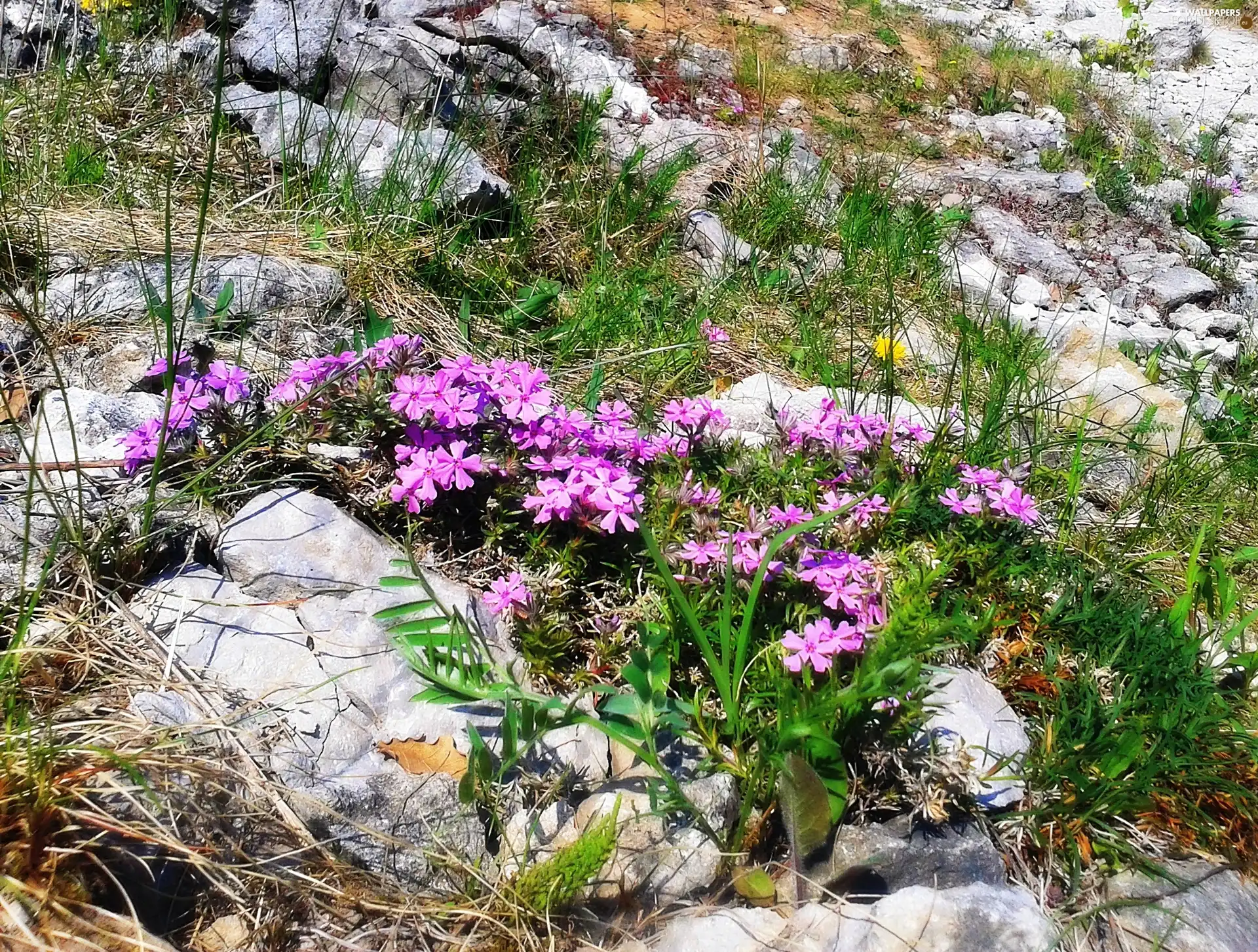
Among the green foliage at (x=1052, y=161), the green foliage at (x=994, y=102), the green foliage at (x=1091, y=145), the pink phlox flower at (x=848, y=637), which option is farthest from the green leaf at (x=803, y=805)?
the green foliage at (x=994, y=102)

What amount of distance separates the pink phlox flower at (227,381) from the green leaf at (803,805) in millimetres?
1622

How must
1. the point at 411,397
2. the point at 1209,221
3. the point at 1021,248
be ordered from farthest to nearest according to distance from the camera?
the point at 1209,221, the point at 1021,248, the point at 411,397

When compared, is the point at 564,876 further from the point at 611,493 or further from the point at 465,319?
the point at 465,319

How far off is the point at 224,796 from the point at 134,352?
168 cm

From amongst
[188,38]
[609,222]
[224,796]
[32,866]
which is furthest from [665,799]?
[188,38]

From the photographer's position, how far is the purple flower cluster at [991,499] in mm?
2389

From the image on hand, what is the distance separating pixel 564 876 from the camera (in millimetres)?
1663

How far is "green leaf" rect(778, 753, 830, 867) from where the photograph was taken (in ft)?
5.52

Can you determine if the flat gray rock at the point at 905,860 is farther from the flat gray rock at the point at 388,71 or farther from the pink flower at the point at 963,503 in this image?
the flat gray rock at the point at 388,71

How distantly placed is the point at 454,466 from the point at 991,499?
A: 1448 mm

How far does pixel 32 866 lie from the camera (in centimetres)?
140

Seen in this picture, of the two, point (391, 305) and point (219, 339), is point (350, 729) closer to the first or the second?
point (219, 339)

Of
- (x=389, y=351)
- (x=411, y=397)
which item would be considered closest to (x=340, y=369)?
(x=389, y=351)

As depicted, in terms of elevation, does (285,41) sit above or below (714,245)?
above
